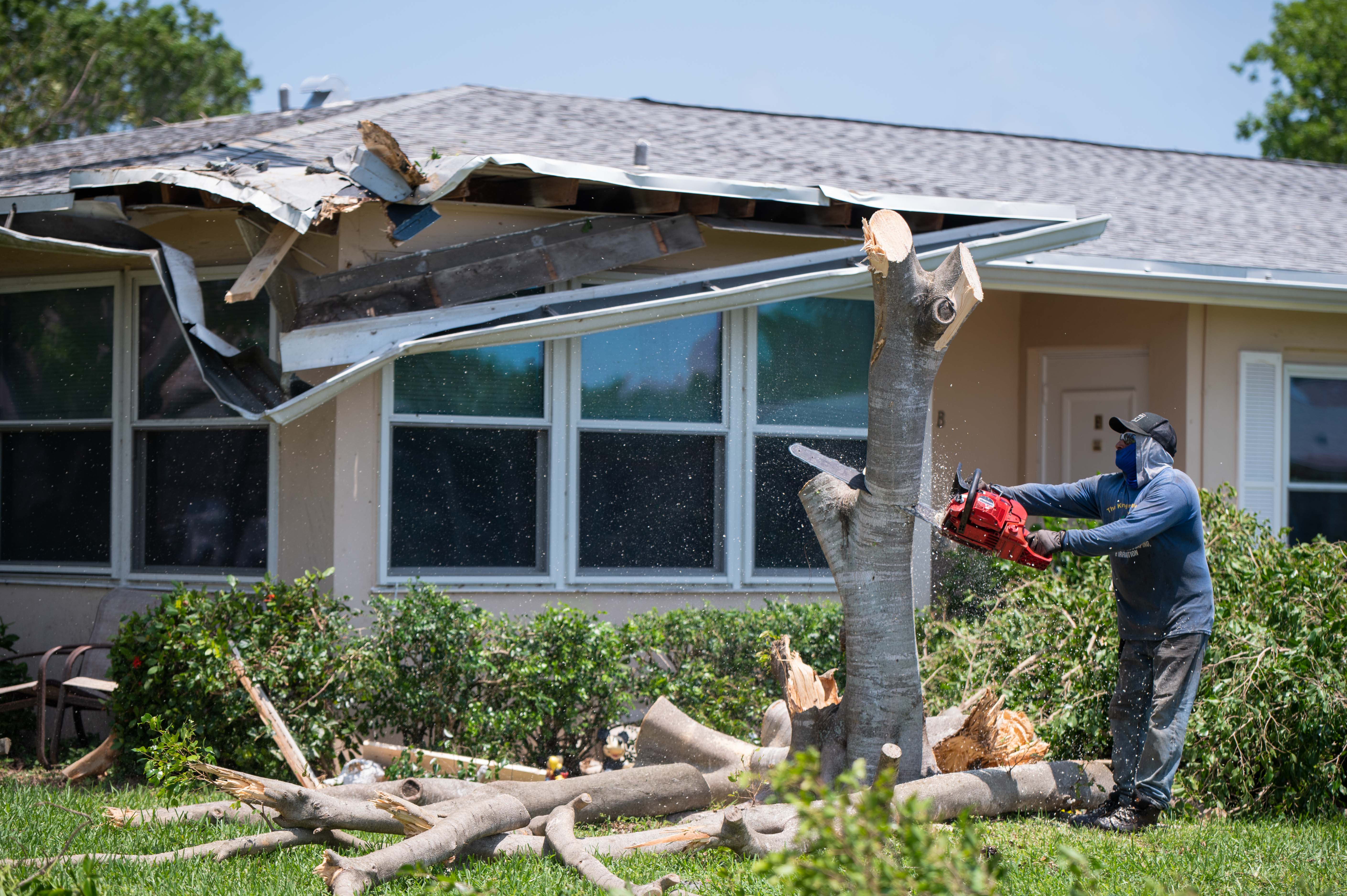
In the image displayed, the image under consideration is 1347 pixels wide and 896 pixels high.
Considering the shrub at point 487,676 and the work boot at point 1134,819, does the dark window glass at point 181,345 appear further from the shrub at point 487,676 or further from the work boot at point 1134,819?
the work boot at point 1134,819

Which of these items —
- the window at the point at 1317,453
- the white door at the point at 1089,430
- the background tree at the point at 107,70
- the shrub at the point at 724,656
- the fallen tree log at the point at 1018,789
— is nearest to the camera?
the fallen tree log at the point at 1018,789

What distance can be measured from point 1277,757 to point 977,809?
167 cm

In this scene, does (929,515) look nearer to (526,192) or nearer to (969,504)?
(969,504)

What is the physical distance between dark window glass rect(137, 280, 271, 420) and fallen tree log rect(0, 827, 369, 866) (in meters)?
3.22

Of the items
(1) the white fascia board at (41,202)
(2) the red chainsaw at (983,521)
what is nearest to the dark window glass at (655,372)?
(2) the red chainsaw at (983,521)

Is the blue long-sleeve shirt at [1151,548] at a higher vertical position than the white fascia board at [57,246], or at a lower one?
lower

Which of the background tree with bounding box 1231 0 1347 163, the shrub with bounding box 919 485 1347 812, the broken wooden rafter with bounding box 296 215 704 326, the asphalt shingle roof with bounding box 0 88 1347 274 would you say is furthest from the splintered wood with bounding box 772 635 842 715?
the background tree with bounding box 1231 0 1347 163

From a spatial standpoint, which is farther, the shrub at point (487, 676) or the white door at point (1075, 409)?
the white door at point (1075, 409)

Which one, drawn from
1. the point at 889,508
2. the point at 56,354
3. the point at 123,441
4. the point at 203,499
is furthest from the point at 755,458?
the point at 56,354

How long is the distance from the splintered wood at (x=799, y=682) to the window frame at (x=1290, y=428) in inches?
195

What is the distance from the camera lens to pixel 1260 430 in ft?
28.9

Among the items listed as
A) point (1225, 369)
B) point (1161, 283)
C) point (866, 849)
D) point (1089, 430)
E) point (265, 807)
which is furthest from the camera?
point (1089, 430)

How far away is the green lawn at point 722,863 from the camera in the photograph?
4145mm

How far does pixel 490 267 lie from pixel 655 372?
127cm
